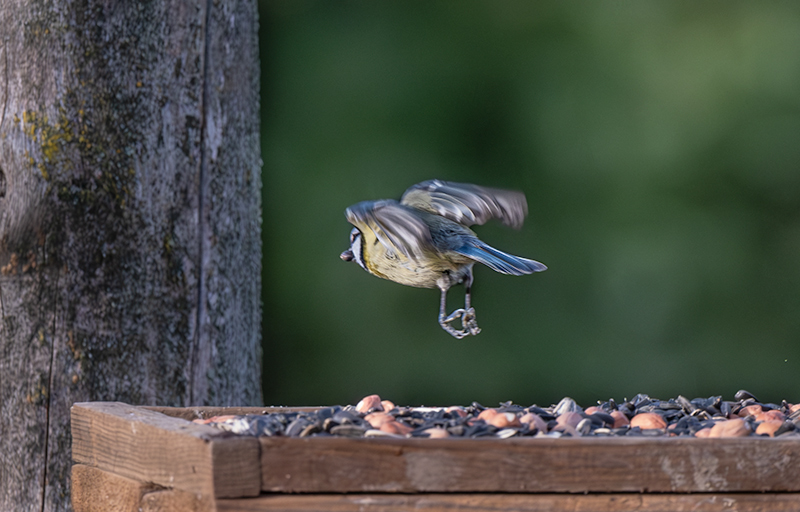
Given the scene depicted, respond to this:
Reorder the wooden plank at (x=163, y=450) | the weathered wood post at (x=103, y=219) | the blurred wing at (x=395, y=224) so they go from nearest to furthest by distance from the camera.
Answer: the wooden plank at (x=163, y=450) < the blurred wing at (x=395, y=224) < the weathered wood post at (x=103, y=219)

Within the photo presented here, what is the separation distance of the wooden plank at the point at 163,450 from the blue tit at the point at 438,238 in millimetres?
485

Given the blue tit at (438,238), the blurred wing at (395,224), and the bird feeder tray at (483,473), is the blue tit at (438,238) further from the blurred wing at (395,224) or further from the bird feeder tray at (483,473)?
the bird feeder tray at (483,473)

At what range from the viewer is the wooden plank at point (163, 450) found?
1.26 metres

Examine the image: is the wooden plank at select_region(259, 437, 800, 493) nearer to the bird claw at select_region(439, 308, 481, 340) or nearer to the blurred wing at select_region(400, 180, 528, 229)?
the bird claw at select_region(439, 308, 481, 340)

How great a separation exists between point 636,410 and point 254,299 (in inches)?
32.3

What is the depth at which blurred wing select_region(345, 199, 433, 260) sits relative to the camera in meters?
1.65

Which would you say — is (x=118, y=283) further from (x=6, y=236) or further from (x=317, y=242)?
(x=317, y=242)

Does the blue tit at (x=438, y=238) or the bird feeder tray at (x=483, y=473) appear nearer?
the bird feeder tray at (x=483, y=473)

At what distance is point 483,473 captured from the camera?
1307 millimetres

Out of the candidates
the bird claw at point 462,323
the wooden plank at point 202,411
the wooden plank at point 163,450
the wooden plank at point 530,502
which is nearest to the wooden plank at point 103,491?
the wooden plank at point 163,450

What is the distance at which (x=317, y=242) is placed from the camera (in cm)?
440

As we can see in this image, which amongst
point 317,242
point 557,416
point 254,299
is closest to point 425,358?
point 317,242

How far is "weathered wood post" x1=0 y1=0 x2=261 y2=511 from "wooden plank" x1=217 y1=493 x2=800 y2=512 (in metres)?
0.70

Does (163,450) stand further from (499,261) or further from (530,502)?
(499,261)
